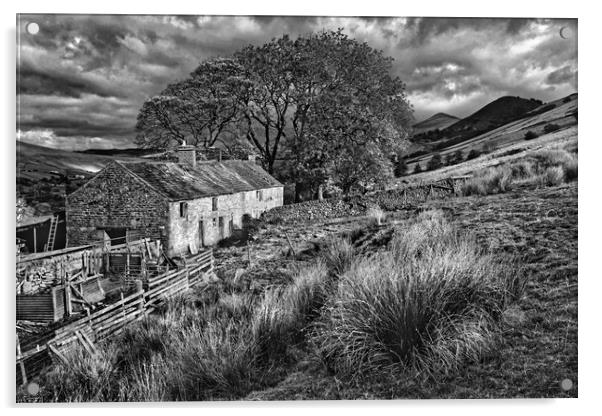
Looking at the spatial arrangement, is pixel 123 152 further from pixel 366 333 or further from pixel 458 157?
pixel 458 157

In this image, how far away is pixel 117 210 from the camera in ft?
33.6

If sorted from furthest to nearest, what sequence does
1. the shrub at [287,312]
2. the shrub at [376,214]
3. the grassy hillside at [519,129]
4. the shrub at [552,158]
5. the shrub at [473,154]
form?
the shrub at [376,214] → the shrub at [473,154] → the shrub at [552,158] → the grassy hillside at [519,129] → the shrub at [287,312]

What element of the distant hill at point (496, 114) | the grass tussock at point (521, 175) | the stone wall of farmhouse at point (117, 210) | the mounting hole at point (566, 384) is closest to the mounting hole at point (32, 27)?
the stone wall of farmhouse at point (117, 210)

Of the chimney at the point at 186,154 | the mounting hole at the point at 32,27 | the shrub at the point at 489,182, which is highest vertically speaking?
the mounting hole at the point at 32,27

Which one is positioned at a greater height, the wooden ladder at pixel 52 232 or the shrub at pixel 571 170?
the shrub at pixel 571 170

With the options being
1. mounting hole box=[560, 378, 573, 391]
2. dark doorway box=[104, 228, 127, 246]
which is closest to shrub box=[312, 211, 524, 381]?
mounting hole box=[560, 378, 573, 391]

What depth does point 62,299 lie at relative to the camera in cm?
710

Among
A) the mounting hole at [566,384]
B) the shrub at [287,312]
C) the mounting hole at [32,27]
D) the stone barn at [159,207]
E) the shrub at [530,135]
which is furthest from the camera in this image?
the stone barn at [159,207]

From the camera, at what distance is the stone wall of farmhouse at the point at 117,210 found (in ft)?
30.9

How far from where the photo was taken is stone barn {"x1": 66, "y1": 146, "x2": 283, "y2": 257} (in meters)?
9.33

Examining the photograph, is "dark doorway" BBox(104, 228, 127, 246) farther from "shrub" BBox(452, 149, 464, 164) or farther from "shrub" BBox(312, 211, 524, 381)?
"shrub" BBox(452, 149, 464, 164)

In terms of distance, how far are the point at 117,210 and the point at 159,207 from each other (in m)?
1.05

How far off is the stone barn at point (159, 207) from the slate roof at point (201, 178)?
0.02 metres

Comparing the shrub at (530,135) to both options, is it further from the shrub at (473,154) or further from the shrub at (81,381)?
the shrub at (81,381)
